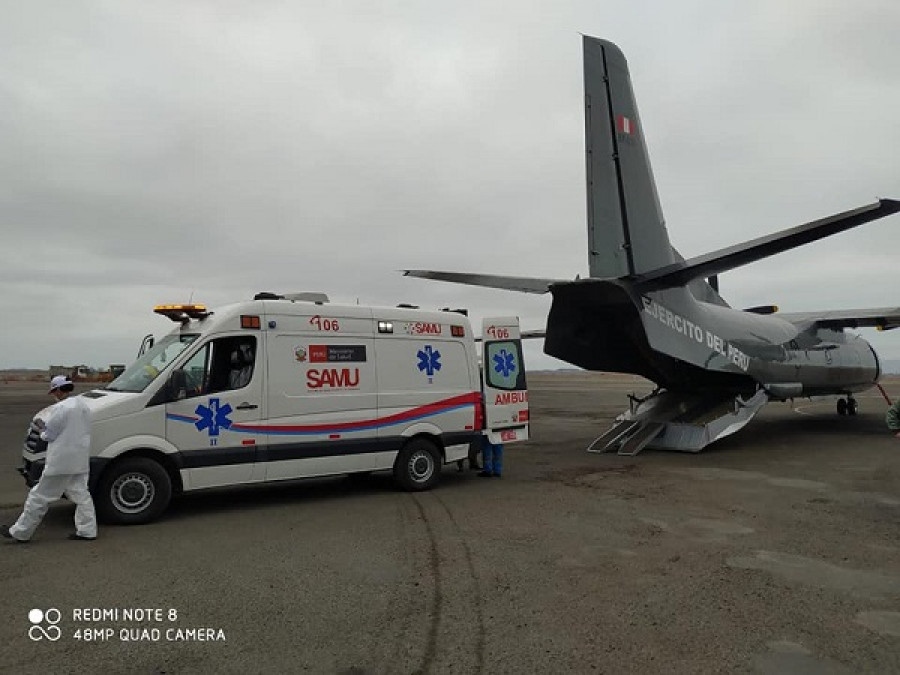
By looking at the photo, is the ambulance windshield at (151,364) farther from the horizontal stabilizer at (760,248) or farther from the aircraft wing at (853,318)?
the aircraft wing at (853,318)

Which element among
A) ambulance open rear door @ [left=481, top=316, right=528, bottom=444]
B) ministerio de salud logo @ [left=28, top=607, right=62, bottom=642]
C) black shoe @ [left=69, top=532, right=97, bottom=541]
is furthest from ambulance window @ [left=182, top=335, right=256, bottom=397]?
ambulance open rear door @ [left=481, top=316, right=528, bottom=444]

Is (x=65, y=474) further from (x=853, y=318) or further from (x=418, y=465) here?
(x=853, y=318)

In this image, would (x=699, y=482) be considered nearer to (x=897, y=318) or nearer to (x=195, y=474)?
(x=195, y=474)

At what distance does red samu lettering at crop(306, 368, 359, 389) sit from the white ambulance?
2 centimetres

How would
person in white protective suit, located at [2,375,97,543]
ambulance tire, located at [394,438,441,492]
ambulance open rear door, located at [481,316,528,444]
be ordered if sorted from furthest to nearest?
1. ambulance open rear door, located at [481,316,528,444]
2. ambulance tire, located at [394,438,441,492]
3. person in white protective suit, located at [2,375,97,543]

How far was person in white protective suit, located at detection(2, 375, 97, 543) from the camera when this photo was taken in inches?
255

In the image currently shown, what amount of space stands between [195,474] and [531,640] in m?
5.24

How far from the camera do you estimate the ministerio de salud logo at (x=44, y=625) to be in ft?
14.0

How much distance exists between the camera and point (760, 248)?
9.91 m

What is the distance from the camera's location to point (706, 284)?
16031 millimetres

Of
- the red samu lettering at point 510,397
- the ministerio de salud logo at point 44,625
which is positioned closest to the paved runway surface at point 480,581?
the ministerio de salud logo at point 44,625

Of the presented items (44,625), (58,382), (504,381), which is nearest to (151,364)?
(58,382)

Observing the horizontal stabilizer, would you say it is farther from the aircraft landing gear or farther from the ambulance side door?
the aircraft landing gear

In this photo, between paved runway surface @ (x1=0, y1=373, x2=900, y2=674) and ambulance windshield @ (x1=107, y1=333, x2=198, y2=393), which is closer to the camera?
paved runway surface @ (x1=0, y1=373, x2=900, y2=674)
